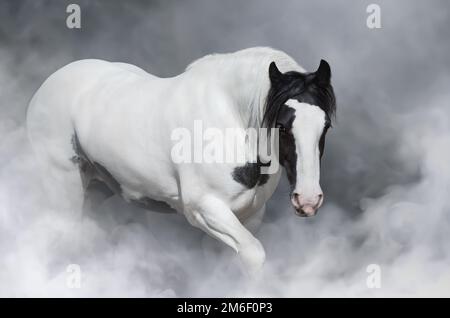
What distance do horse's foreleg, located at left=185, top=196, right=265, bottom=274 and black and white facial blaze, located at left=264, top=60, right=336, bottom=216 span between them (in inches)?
12.0

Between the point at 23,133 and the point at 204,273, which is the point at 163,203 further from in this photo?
the point at 23,133

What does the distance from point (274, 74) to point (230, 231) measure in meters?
0.62

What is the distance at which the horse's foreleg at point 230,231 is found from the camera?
380 centimetres

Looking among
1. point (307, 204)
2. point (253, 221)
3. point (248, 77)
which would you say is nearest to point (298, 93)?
point (248, 77)

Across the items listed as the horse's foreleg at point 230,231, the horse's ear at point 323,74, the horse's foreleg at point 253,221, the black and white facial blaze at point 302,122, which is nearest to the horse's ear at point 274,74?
the black and white facial blaze at point 302,122

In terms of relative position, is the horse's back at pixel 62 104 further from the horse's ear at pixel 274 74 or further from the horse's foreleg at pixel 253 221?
the horse's ear at pixel 274 74

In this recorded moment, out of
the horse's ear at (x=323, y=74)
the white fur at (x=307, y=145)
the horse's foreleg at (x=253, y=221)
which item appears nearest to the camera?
the white fur at (x=307, y=145)

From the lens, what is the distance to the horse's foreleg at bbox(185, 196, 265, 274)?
3801 mm

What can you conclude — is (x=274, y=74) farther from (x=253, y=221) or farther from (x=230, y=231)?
(x=253, y=221)

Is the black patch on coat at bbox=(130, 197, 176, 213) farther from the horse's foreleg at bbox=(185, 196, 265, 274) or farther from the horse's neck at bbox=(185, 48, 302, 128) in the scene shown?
the horse's neck at bbox=(185, 48, 302, 128)

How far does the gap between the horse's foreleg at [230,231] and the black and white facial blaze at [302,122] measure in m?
0.30

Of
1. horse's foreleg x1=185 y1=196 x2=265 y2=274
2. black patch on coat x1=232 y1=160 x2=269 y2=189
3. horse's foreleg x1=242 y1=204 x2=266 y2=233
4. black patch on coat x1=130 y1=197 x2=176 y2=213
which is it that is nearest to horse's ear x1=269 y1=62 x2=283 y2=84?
black patch on coat x1=232 y1=160 x2=269 y2=189

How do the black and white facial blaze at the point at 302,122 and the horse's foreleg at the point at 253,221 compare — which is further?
the horse's foreleg at the point at 253,221

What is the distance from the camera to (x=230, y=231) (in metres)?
3.82
